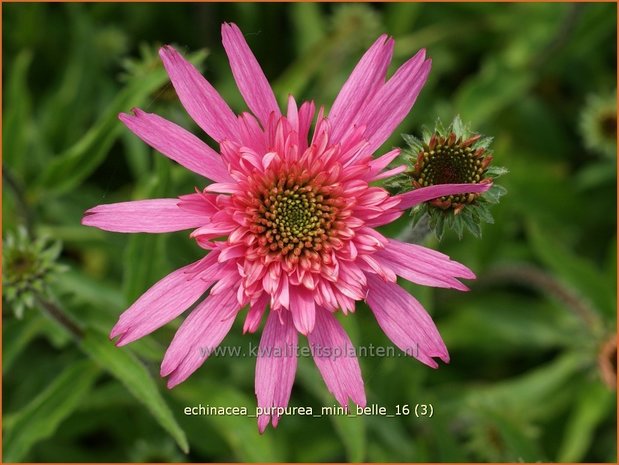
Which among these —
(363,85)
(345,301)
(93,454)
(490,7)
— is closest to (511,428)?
(345,301)

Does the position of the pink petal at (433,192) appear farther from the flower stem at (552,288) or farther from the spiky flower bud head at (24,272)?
the flower stem at (552,288)

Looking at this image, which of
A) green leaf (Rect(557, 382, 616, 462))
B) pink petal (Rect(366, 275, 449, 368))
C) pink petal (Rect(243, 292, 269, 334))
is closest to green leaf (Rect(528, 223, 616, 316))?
green leaf (Rect(557, 382, 616, 462))

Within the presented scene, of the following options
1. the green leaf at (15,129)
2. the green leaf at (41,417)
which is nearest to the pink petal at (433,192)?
the green leaf at (41,417)

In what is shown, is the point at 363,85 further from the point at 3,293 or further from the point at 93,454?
the point at 93,454

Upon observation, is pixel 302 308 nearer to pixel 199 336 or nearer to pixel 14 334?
pixel 199 336

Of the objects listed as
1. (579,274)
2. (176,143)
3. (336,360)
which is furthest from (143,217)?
(579,274)

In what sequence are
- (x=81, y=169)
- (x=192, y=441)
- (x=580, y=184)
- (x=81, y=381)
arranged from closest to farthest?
(x=81, y=381), (x=81, y=169), (x=192, y=441), (x=580, y=184)

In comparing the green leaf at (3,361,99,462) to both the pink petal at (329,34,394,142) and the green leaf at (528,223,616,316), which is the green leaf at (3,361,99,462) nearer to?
the pink petal at (329,34,394,142)
